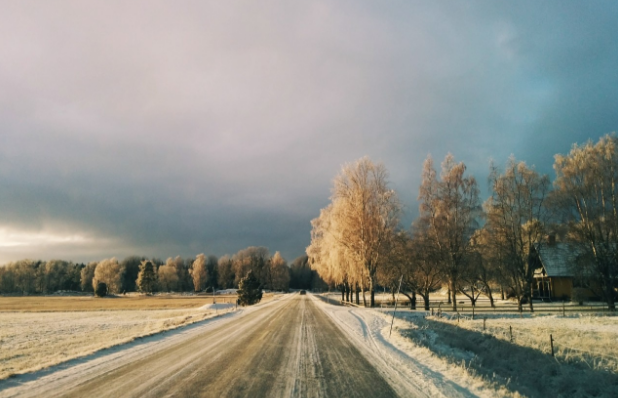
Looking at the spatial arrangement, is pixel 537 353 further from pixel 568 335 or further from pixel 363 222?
pixel 363 222

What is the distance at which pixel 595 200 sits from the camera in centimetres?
3153

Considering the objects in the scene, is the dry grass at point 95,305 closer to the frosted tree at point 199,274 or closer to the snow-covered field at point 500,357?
the snow-covered field at point 500,357

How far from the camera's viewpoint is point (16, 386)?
26.8 feet

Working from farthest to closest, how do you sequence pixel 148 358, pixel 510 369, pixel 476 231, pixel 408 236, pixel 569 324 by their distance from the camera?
pixel 408 236, pixel 476 231, pixel 569 324, pixel 510 369, pixel 148 358

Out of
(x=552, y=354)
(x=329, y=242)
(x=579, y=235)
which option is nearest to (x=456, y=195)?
(x=579, y=235)

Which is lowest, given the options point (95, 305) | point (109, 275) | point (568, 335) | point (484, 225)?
point (95, 305)

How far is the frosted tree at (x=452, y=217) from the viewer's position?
3231 centimetres

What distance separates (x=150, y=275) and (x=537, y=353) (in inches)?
5021

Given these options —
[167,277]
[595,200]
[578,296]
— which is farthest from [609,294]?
[167,277]

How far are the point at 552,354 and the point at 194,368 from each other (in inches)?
609

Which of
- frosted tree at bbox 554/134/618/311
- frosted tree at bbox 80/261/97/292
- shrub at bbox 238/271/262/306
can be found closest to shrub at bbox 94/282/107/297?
frosted tree at bbox 80/261/97/292

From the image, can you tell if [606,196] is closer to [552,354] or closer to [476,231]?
[476,231]

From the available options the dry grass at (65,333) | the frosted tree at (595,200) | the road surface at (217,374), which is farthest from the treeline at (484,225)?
the road surface at (217,374)

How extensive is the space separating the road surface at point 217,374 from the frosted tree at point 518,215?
83.0 feet
